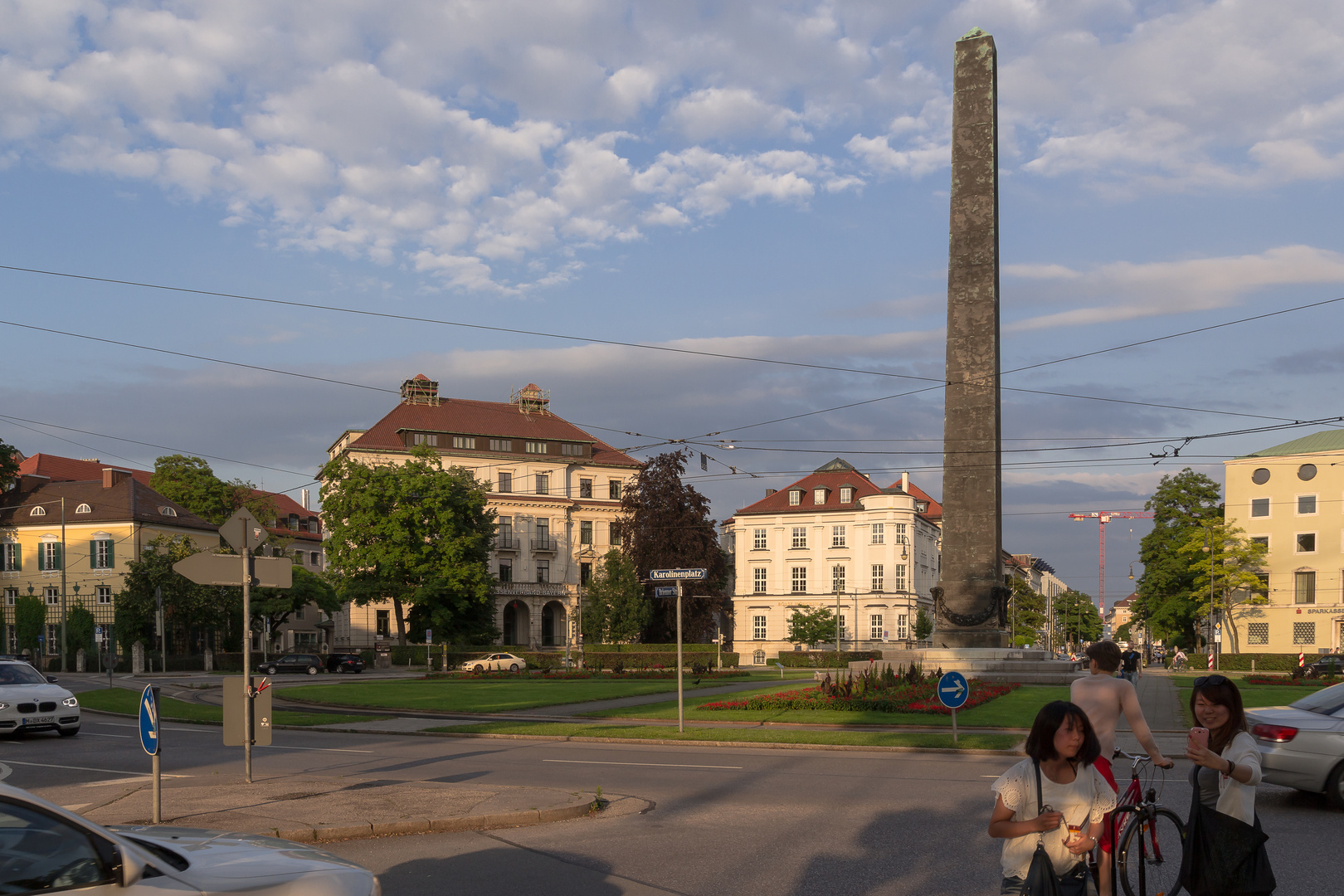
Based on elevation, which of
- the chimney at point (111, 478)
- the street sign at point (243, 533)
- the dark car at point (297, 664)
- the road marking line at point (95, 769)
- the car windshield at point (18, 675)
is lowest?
the dark car at point (297, 664)

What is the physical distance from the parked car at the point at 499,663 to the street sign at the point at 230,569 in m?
43.7

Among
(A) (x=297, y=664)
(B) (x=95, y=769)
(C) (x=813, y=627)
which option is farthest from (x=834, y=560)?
(B) (x=95, y=769)

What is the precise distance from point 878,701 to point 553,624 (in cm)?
6851

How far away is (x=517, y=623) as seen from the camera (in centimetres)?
9169

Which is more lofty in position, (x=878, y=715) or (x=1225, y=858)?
(x=1225, y=858)

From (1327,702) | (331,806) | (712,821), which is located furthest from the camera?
(1327,702)

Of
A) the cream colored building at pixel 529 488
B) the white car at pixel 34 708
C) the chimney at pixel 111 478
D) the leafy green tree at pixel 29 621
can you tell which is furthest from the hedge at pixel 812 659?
the white car at pixel 34 708

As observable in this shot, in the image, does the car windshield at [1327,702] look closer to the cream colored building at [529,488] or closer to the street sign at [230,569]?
the street sign at [230,569]

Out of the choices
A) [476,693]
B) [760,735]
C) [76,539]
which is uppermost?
[76,539]

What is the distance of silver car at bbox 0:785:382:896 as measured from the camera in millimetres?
4387

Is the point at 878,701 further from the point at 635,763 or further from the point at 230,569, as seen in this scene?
the point at 230,569

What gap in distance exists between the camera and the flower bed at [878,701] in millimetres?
25391

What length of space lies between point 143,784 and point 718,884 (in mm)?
8302

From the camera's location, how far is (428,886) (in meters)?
8.44
